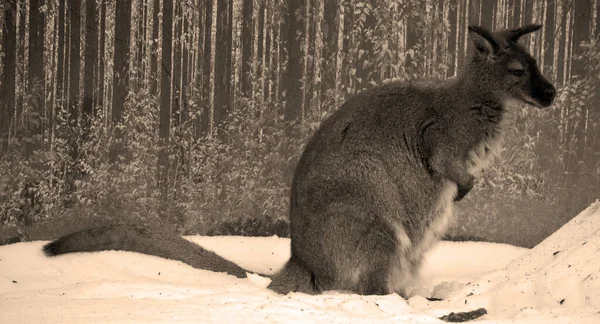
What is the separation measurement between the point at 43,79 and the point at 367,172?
4.30 metres

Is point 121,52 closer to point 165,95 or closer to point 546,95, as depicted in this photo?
point 165,95

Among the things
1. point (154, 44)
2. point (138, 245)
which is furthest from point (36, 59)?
point (138, 245)

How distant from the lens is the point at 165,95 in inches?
343

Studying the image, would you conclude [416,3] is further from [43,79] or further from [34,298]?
[34,298]

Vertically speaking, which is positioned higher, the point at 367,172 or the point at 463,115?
the point at 463,115

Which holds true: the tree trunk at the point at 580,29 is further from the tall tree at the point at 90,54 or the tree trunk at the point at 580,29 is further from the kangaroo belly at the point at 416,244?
the tall tree at the point at 90,54

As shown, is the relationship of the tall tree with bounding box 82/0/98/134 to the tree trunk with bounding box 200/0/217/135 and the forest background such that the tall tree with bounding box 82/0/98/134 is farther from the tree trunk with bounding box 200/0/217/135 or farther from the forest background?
the tree trunk with bounding box 200/0/217/135

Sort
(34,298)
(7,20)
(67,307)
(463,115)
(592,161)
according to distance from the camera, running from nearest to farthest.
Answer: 1. (67,307)
2. (34,298)
3. (463,115)
4. (7,20)
5. (592,161)

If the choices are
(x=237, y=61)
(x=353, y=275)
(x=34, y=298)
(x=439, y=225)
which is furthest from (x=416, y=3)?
(x=34, y=298)

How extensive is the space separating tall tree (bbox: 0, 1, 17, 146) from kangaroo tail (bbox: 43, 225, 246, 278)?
270cm

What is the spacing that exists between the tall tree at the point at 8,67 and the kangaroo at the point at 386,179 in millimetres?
2742

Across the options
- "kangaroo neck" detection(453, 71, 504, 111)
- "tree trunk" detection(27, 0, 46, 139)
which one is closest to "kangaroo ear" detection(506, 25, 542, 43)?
"kangaroo neck" detection(453, 71, 504, 111)

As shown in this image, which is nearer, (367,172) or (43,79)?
(367,172)

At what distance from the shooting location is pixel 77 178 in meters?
8.73
